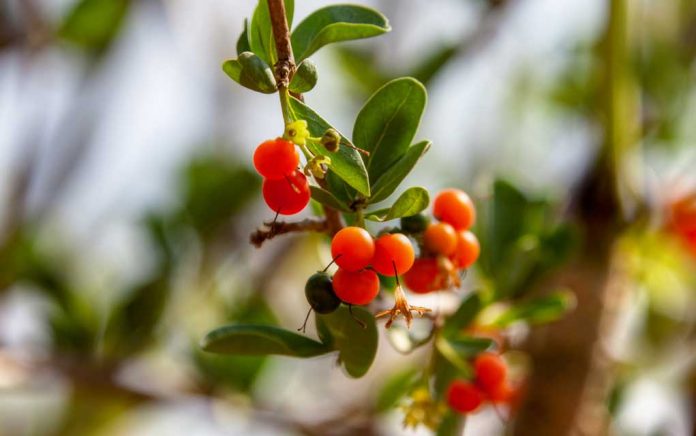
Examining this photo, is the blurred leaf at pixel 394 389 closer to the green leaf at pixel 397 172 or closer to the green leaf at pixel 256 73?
the green leaf at pixel 397 172

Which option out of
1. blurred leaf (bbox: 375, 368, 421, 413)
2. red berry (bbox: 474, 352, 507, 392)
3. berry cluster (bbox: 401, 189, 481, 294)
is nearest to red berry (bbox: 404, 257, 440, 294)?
berry cluster (bbox: 401, 189, 481, 294)

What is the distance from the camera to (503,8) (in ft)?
5.12

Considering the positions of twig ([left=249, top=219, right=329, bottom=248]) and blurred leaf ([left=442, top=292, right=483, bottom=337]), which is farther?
blurred leaf ([left=442, top=292, right=483, bottom=337])

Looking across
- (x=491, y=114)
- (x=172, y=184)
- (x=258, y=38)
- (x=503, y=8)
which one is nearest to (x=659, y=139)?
(x=503, y=8)

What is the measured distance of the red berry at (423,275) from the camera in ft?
2.44

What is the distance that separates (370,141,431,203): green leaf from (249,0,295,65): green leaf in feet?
0.43

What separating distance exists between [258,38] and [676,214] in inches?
46.4

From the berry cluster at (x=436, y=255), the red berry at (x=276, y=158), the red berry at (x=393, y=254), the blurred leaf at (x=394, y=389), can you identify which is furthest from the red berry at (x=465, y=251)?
the blurred leaf at (x=394, y=389)

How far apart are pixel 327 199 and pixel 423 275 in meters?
0.15

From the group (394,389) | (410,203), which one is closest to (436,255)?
(410,203)

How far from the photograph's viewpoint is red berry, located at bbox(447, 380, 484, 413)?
2.81 feet

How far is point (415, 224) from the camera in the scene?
75cm

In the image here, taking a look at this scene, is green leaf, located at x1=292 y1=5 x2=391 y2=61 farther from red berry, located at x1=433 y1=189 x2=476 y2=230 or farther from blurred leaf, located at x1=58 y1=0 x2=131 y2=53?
blurred leaf, located at x1=58 y1=0 x2=131 y2=53

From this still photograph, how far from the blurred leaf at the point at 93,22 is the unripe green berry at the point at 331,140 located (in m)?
1.40
